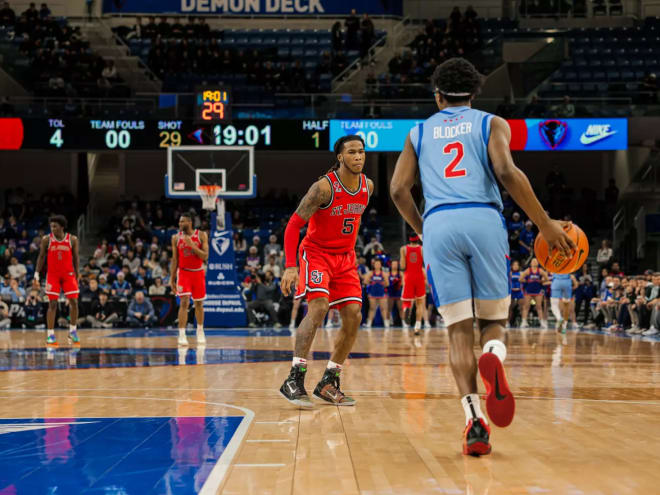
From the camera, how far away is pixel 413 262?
15.6 m

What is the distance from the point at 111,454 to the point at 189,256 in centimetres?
861

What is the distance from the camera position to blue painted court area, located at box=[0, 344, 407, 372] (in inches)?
370

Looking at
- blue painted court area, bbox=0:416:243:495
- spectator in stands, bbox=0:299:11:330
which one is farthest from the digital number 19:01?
blue painted court area, bbox=0:416:243:495

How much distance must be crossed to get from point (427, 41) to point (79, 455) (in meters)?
23.8

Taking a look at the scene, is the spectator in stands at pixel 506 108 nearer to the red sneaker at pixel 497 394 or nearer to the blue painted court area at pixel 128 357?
the blue painted court area at pixel 128 357

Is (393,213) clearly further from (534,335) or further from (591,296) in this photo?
(534,335)

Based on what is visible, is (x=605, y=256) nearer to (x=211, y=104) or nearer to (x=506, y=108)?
(x=506, y=108)

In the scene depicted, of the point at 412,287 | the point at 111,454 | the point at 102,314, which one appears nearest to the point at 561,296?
the point at 412,287

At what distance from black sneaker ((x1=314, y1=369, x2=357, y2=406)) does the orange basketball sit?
6.87 ft

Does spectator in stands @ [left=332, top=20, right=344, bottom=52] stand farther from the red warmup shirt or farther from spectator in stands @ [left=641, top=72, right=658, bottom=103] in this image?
the red warmup shirt

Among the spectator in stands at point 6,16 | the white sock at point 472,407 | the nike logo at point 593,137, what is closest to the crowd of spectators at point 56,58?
the spectator in stands at point 6,16

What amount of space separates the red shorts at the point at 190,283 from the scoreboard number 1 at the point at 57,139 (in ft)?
38.8

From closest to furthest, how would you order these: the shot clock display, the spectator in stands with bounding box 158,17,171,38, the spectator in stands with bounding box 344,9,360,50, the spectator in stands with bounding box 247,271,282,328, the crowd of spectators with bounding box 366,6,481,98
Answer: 1. the spectator in stands with bounding box 247,271,282,328
2. the shot clock display
3. the crowd of spectators with bounding box 366,6,481,98
4. the spectator in stands with bounding box 344,9,360,50
5. the spectator in stands with bounding box 158,17,171,38

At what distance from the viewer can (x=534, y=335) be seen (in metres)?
15.3
